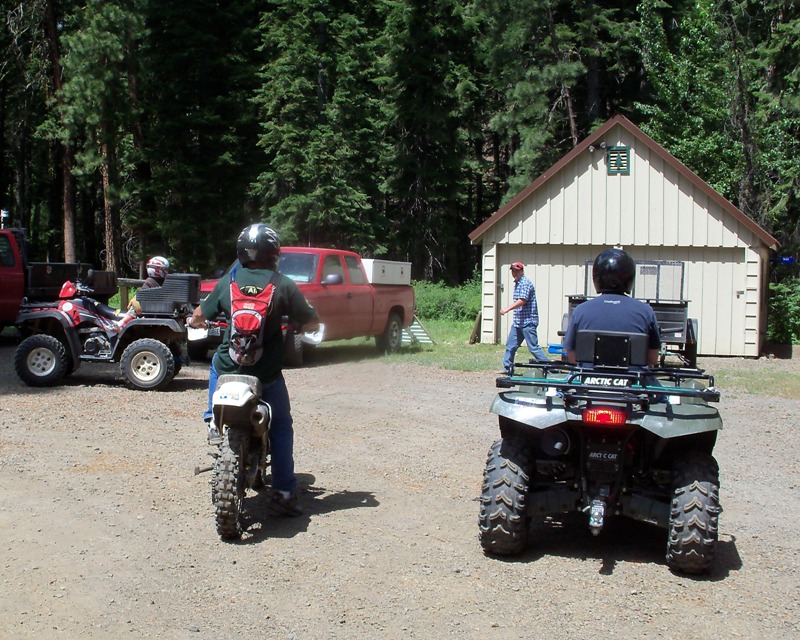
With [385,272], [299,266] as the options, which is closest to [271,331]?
[299,266]

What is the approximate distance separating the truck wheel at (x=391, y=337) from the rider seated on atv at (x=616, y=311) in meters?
11.8

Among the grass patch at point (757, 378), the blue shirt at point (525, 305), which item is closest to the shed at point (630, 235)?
the grass patch at point (757, 378)

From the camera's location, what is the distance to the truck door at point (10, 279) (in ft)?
57.8

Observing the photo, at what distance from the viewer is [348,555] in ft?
18.3

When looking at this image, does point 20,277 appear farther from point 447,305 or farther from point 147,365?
point 447,305

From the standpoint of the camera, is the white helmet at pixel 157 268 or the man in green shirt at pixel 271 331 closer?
the man in green shirt at pixel 271 331

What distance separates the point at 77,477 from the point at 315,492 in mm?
1883

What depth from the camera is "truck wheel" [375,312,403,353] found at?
57.7 ft

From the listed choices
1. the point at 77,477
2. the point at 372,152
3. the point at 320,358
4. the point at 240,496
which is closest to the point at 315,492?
the point at 240,496

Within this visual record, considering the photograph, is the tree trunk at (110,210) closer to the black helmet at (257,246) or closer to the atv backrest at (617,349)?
the black helmet at (257,246)

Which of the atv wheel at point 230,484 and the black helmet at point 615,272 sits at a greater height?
the black helmet at point 615,272

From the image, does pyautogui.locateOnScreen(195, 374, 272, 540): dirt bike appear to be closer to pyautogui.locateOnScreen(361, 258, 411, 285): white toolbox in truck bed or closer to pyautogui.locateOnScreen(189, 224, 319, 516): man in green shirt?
pyautogui.locateOnScreen(189, 224, 319, 516): man in green shirt

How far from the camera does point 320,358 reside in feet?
54.2

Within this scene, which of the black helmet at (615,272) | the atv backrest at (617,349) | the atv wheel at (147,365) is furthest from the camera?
the atv wheel at (147,365)
